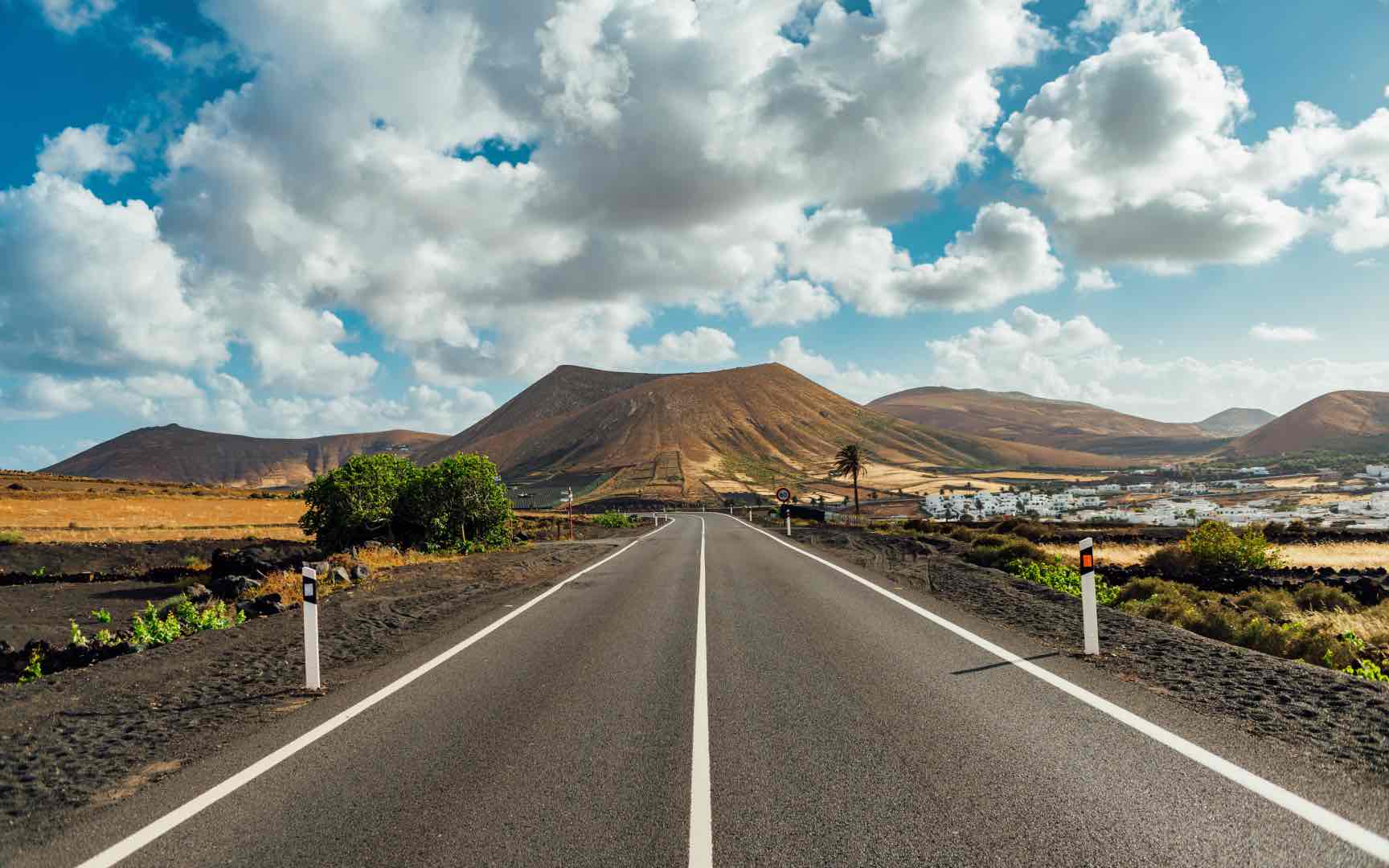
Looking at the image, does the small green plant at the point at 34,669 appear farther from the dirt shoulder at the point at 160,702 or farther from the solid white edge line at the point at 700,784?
the solid white edge line at the point at 700,784

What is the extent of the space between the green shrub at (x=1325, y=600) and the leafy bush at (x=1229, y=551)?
7620 mm

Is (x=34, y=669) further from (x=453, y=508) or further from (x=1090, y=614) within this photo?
(x=453, y=508)

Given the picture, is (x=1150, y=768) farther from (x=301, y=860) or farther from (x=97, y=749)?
(x=97, y=749)

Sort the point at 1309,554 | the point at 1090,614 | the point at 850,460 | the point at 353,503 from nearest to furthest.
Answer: the point at 1090,614 < the point at 353,503 < the point at 1309,554 < the point at 850,460

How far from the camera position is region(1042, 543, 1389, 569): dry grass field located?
30.5m

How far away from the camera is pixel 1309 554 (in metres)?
35.2

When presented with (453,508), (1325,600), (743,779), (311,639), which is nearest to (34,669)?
(311,639)

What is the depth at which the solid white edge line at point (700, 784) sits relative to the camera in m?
3.56

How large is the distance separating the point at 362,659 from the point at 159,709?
7.82 feet

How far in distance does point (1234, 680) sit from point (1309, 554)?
38.7 m

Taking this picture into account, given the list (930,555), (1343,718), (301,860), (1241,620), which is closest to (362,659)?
(301,860)

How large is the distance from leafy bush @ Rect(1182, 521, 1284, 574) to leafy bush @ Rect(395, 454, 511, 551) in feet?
88.4

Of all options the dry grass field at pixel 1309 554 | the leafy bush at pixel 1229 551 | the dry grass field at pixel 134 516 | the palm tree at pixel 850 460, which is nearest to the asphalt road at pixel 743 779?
the leafy bush at pixel 1229 551

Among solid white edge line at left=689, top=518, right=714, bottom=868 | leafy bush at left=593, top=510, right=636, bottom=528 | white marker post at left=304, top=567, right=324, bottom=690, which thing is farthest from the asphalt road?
leafy bush at left=593, top=510, right=636, bottom=528
